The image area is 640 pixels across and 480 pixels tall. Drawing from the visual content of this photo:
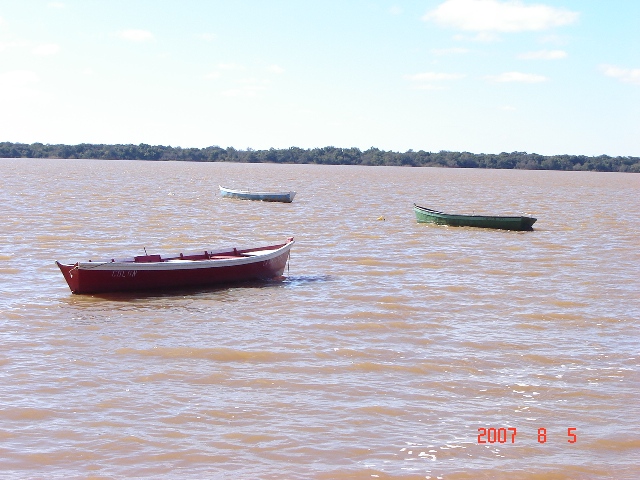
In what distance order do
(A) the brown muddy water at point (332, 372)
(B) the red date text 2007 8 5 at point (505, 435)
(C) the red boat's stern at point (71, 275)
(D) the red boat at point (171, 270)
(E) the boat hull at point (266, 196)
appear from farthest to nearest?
(E) the boat hull at point (266, 196), (D) the red boat at point (171, 270), (C) the red boat's stern at point (71, 275), (B) the red date text 2007 8 5 at point (505, 435), (A) the brown muddy water at point (332, 372)

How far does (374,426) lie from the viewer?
9.56 metres

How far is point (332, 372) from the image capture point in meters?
11.7

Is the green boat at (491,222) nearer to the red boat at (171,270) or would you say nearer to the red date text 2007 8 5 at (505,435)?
the red boat at (171,270)

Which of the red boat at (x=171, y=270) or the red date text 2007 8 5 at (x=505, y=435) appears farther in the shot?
the red boat at (x=171, y=270)

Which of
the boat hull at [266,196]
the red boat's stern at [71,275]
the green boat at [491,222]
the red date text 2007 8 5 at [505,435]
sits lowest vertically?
the red date text 2007 8 5 at [505,435]

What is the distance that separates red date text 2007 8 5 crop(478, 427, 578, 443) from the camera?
30.3ft

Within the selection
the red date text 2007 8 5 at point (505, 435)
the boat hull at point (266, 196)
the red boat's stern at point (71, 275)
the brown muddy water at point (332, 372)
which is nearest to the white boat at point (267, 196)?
the boat hull at point (266, 196)

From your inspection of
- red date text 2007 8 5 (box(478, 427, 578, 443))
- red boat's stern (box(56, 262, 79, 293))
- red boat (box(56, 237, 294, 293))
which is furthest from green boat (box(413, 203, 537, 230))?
red date text 2007 8 5 (box(478, 427, 578, 443))

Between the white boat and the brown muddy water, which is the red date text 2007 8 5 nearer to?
the brown muddy water

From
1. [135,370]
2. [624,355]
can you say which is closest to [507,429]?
[624,355]

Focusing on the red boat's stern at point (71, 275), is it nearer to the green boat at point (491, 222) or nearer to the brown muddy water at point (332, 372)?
the brown muddy water at point (332, 372)

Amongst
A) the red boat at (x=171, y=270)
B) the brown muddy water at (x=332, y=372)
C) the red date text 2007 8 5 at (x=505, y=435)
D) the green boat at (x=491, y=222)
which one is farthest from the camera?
the green boat at (x=491, y=222)

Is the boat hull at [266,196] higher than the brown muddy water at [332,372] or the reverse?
higher

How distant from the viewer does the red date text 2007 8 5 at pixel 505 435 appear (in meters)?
9.25
